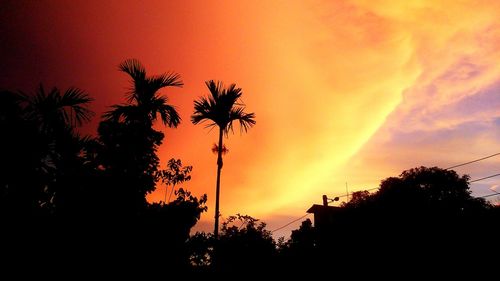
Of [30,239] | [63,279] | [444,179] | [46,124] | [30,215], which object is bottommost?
[63,279]

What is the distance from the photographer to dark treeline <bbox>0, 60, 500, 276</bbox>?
6.64 m

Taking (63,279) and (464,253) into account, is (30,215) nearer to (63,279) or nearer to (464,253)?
(63,279)

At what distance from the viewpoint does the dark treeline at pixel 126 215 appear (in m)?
6.64

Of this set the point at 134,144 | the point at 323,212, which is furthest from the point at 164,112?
the point at 323,212

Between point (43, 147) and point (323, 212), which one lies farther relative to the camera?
point (323, 212)

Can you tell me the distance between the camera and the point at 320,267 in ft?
43.6

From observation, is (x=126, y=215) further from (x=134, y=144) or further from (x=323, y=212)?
(x=323, y=212)

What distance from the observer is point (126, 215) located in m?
7.68

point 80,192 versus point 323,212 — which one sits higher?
point 323,212

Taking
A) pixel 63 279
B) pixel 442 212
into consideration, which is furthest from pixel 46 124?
pixel 442 212

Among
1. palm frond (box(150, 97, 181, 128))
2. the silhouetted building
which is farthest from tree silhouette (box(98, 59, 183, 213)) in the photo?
the silhouetted building

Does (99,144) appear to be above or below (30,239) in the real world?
above

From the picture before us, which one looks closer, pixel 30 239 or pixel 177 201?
pixel 30 239

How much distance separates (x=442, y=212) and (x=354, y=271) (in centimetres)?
448
